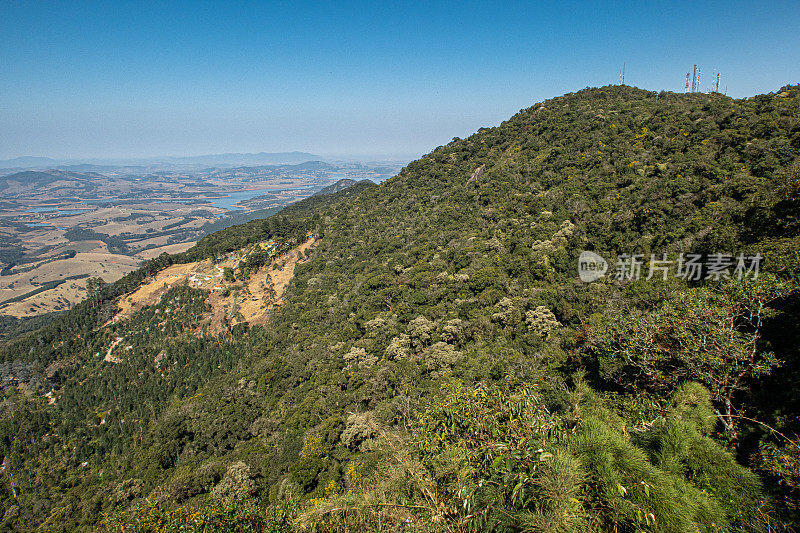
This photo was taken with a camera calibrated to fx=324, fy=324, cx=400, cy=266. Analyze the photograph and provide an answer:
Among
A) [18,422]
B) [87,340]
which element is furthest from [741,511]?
[87,340]

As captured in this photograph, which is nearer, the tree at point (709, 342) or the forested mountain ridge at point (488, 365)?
the forested mountain ridge at point (488, 365)

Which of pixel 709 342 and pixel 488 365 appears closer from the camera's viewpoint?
pixel 709 342

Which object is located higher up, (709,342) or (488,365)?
(709,342)

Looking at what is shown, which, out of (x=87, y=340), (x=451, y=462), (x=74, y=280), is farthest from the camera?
(x=74, y=280)

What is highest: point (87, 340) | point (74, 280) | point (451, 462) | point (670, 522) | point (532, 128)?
point (532, 128)

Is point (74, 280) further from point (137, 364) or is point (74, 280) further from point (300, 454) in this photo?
point (300, 454)

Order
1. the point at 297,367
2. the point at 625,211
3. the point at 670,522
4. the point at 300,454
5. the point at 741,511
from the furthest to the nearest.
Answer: the point at 297,367
the point at 625,211
the point at 300,454
the point at 741,511
the point at 670,522

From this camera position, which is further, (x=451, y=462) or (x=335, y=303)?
(x=335, y=303)

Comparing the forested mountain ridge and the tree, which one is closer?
the forested mountain ridge
